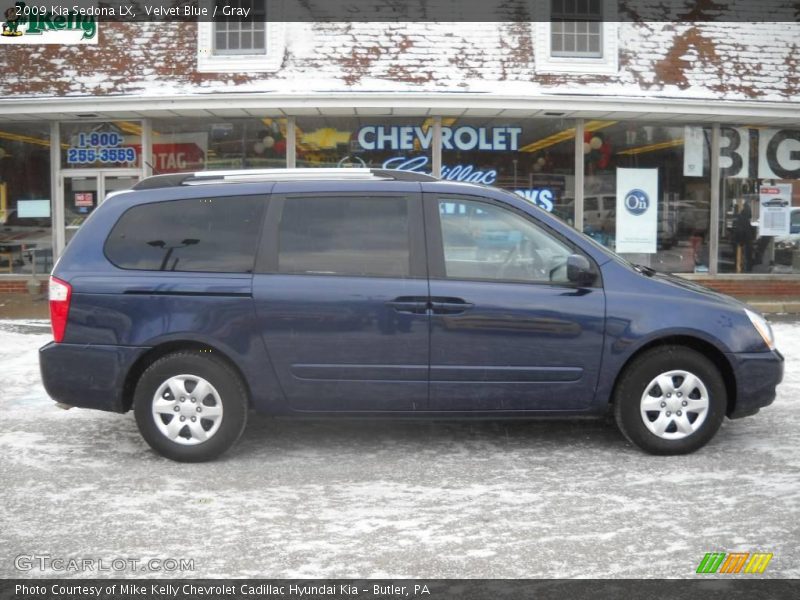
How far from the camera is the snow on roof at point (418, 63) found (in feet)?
49.2

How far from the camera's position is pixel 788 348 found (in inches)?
432

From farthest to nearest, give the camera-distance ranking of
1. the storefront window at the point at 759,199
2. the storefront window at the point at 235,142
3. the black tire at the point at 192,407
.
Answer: the storefront window at the point at 759,199, the storefront window at the point at 235,142, the black tire at the point at 192,407

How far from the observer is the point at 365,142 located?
50.7 feet

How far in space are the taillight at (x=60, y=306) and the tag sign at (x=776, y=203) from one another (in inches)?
508

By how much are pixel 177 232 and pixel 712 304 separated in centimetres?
353

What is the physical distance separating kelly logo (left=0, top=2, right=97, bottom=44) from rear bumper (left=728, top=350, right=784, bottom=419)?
1253 cm

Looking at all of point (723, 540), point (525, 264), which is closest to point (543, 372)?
point (525, 264)

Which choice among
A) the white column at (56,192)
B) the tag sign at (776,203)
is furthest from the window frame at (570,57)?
the white column at (56,192)

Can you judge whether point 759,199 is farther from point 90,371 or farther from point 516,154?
point 90,371

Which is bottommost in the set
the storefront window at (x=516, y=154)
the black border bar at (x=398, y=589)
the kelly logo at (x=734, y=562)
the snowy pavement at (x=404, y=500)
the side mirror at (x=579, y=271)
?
the black border bar at (x=398, y=589)

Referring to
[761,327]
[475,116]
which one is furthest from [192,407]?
[475,116]

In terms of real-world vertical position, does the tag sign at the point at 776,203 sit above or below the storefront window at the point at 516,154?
below

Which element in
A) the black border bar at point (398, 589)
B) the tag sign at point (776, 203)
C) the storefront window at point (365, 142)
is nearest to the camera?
the black border bar at point (398, 589)

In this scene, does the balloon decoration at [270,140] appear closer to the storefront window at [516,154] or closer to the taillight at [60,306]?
the storefront window at [516,154]
